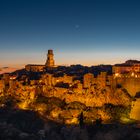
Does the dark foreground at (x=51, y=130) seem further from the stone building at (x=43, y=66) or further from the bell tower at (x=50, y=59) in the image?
the bell tower at (x=50, y=59)

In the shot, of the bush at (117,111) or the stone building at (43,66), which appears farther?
the stone building at (43,66)

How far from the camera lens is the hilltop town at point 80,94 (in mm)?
70500

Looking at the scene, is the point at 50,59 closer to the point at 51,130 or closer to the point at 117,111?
the point at 51,130

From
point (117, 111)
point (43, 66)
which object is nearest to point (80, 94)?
point (117, 111)

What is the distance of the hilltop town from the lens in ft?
231

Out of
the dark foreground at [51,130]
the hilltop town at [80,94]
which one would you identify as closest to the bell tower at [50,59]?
the hilltop town at [80,94]

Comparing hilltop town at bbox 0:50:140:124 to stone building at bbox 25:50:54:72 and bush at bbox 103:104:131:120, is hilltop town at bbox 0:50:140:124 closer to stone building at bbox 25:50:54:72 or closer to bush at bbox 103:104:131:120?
bush at bbox 103:104:131:120

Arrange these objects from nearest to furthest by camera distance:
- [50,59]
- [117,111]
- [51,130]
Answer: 1. [117,111]
2. [51,130]
3. [50,59]

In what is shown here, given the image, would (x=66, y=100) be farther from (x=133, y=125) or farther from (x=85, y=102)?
(x=133, y=125)

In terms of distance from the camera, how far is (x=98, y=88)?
7444 cm

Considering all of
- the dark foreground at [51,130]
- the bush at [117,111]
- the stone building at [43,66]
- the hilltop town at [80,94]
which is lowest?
the dark foreground at [51,130]

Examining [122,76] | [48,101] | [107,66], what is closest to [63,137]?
[48,101]

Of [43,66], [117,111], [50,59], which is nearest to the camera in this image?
[117,111]

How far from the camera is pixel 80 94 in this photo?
2948 inches
